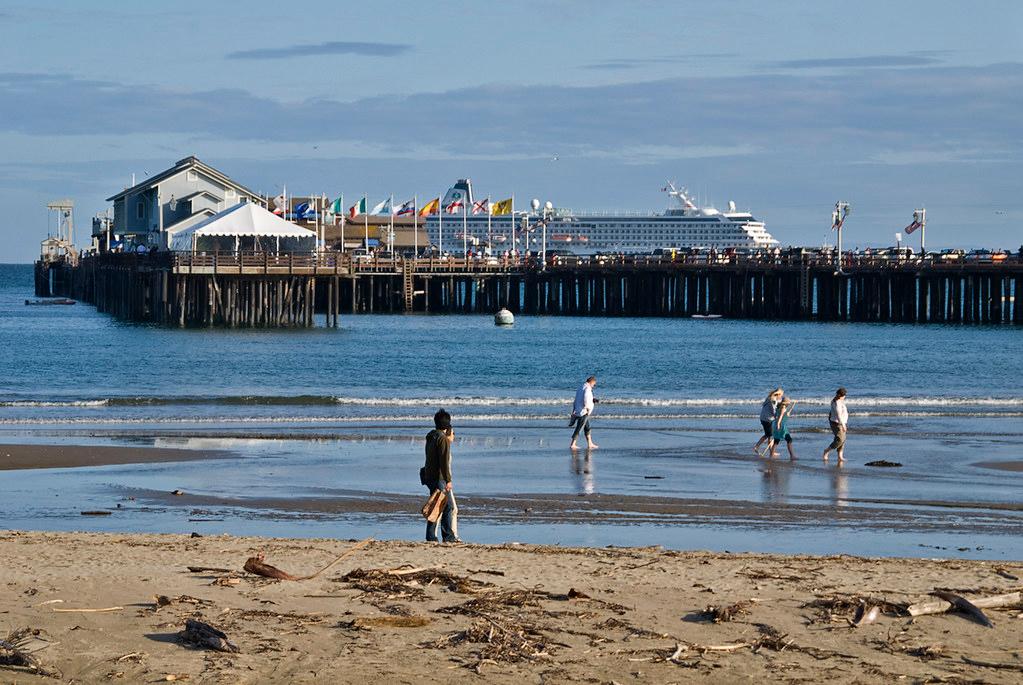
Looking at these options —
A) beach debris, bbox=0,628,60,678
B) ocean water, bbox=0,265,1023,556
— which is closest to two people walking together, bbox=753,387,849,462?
ocean water, bbox=0,265,1023,556

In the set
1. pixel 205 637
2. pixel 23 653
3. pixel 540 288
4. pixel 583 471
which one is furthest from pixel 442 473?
pixel 540 288

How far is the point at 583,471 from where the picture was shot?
1755cm

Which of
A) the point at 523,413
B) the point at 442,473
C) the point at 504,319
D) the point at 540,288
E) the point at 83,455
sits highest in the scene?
the point at 540,288

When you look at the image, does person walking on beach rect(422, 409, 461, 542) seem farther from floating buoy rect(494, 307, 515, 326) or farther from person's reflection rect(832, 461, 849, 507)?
floating buoy rect(494, 307, 515, 326)

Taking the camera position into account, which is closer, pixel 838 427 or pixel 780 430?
pixel 838 427

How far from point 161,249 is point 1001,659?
58196mm

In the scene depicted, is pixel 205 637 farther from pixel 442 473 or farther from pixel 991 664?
pixel 991 664

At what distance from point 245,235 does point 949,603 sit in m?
50.9

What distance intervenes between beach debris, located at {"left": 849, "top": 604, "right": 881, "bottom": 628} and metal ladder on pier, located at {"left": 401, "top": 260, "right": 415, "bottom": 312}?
69.6 meters

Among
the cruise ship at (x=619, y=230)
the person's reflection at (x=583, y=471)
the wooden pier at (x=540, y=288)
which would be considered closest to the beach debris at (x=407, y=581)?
the person's reflection at (x=583, y=471)

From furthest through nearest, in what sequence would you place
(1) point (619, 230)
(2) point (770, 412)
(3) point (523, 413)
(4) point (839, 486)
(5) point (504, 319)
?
(1) point (619, 230) < (5) point (504, 319) < (3) point (523, 413) < (2) point (770, 412) < (4) point (839, 486)

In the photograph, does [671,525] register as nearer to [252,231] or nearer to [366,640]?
[366,640]

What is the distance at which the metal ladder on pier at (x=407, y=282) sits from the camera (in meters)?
77.9

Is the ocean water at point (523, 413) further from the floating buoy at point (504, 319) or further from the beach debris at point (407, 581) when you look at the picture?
the floating buoy at point (504, 319)
